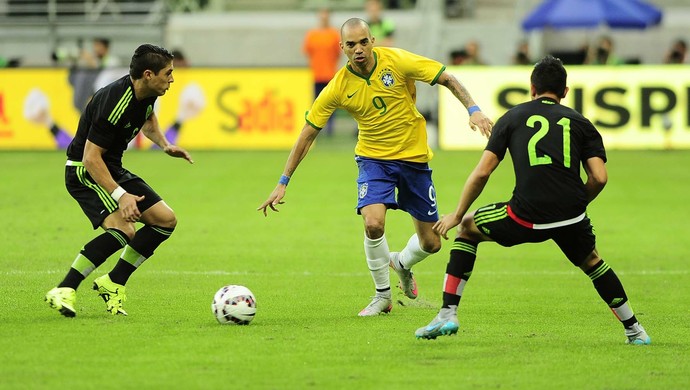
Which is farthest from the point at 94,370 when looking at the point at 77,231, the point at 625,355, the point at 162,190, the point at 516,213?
the point at 162,190

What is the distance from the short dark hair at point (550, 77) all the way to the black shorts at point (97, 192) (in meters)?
3.05

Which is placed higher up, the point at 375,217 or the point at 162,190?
the point at 375,217

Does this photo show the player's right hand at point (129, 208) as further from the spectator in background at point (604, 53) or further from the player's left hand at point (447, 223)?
the spectator in background at point (604, 53)

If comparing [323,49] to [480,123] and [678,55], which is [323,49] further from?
[480,123]

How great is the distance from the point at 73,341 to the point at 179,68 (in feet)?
53.4

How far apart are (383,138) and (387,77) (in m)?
0.47

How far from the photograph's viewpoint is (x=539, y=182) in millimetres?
7797

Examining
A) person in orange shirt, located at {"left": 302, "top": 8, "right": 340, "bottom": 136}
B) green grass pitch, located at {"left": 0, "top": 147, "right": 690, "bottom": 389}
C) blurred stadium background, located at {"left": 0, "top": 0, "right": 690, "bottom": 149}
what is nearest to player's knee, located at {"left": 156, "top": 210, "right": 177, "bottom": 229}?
green grass pitch, located at {"left": 0, "top": 147, "right": 690, "bottom": 389}

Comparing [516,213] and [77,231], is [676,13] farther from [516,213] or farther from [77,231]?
[516,213]

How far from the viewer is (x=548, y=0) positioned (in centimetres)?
2803

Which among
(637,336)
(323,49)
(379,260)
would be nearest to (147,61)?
(379,260)

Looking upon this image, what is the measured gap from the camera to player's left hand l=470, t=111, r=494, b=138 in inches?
347

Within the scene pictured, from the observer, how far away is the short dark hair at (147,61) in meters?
8.94

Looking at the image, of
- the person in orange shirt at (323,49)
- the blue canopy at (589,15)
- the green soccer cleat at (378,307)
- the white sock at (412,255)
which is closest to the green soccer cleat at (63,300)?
the green soccer cleat at (378,307)
